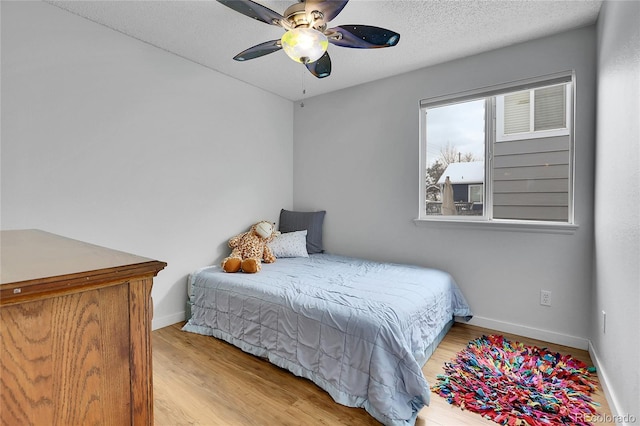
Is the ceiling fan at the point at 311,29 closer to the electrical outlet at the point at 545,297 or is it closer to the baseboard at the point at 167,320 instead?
the electrical outlet at the point at 545,297

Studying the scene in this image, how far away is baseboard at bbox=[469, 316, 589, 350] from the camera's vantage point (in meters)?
2.33

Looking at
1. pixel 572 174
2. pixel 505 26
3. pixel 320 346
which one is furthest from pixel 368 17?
pixel 320 346

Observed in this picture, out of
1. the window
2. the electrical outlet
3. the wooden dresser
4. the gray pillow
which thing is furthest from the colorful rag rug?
the gray pillow

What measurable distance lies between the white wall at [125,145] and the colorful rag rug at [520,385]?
246cm

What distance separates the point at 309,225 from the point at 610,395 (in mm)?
2789

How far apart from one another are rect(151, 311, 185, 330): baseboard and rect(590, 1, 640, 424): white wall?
10.2 ft

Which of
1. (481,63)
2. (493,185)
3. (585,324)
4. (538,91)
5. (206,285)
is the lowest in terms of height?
(585,324)

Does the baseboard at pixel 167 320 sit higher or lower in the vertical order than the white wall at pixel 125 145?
lower

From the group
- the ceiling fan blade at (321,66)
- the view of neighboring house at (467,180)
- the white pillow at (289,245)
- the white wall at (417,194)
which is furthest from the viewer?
the white pillow at (289,245)

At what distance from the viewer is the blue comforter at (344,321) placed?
1598 mm

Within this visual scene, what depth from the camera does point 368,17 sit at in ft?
7.15

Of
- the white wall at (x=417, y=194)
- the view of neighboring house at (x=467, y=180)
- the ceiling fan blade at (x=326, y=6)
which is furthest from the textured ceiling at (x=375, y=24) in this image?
the view of neighboring house at (x=467, y=180)

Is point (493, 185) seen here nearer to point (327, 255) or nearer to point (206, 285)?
point (327, 255)

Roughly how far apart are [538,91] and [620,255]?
170 centimetres
